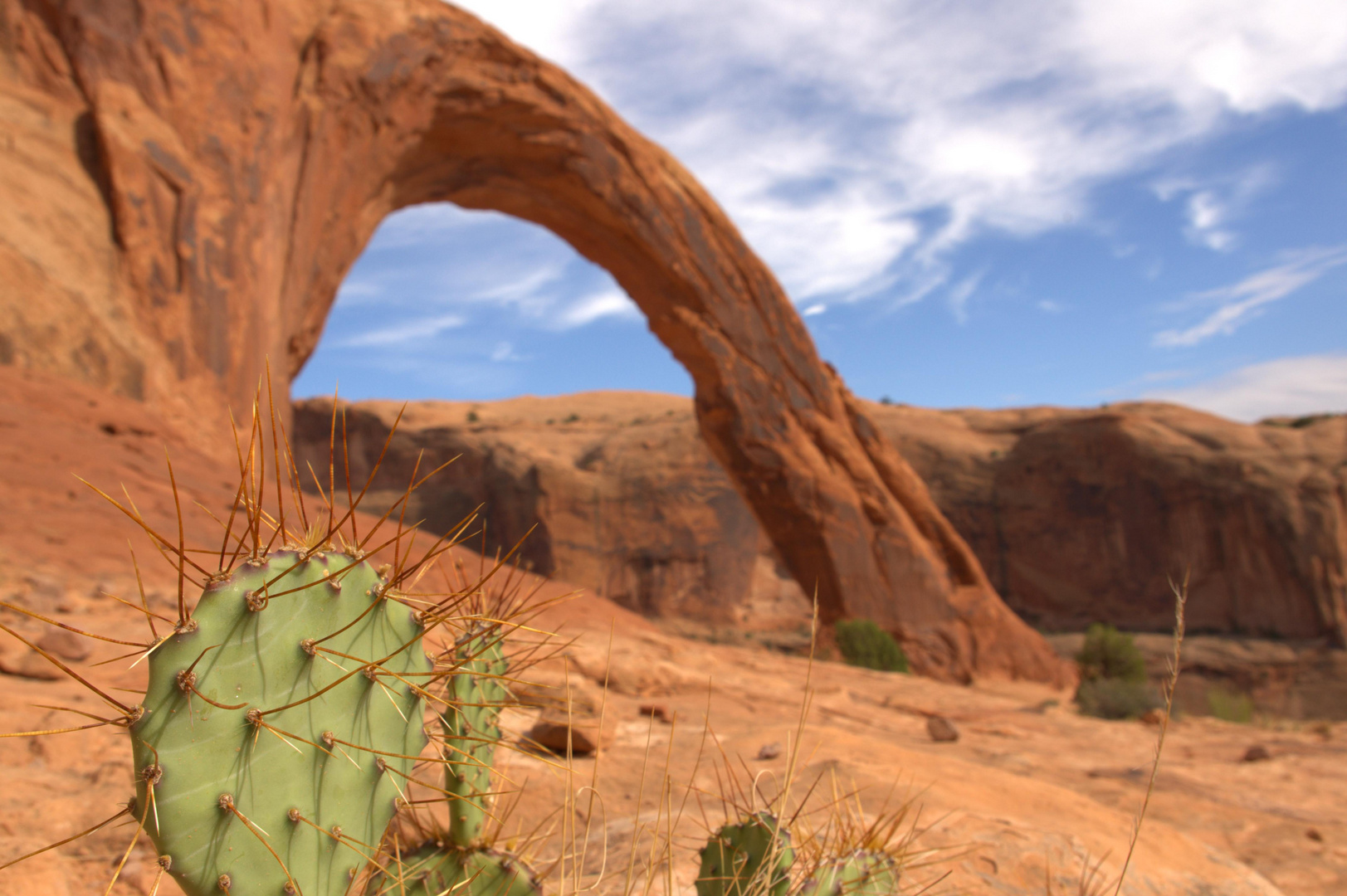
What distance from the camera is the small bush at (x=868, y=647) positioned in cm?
1221

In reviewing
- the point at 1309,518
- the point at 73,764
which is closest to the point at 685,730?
the point at 73,764

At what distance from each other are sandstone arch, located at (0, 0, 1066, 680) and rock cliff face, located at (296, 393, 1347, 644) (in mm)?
7639

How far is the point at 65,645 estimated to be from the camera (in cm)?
345

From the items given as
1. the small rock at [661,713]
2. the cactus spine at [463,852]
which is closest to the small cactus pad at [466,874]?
the cactus spine at [463,852]

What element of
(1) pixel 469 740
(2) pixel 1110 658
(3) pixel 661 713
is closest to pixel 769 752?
(3) pixel 661 713

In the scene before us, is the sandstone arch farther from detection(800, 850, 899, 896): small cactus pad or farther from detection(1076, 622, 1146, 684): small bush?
detection(800, 850, 899, 896): small cactus pad

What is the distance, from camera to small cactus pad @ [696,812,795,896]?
5.50 ft

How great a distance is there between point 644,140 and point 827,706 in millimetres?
10349

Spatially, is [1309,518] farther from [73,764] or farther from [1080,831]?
[73,764]

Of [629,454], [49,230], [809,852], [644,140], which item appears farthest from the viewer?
[629,454]

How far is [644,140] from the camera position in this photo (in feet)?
45.3

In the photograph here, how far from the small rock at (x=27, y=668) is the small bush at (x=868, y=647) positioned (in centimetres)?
1046

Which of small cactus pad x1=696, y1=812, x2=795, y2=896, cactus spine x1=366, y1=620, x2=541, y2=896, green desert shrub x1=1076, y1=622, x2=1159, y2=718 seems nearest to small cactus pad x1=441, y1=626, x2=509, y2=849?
cactus spine x1=366, y1=620, x2=541, y2=896

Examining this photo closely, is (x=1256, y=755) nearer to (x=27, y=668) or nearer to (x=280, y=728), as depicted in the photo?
→ (x=280, y=728)
